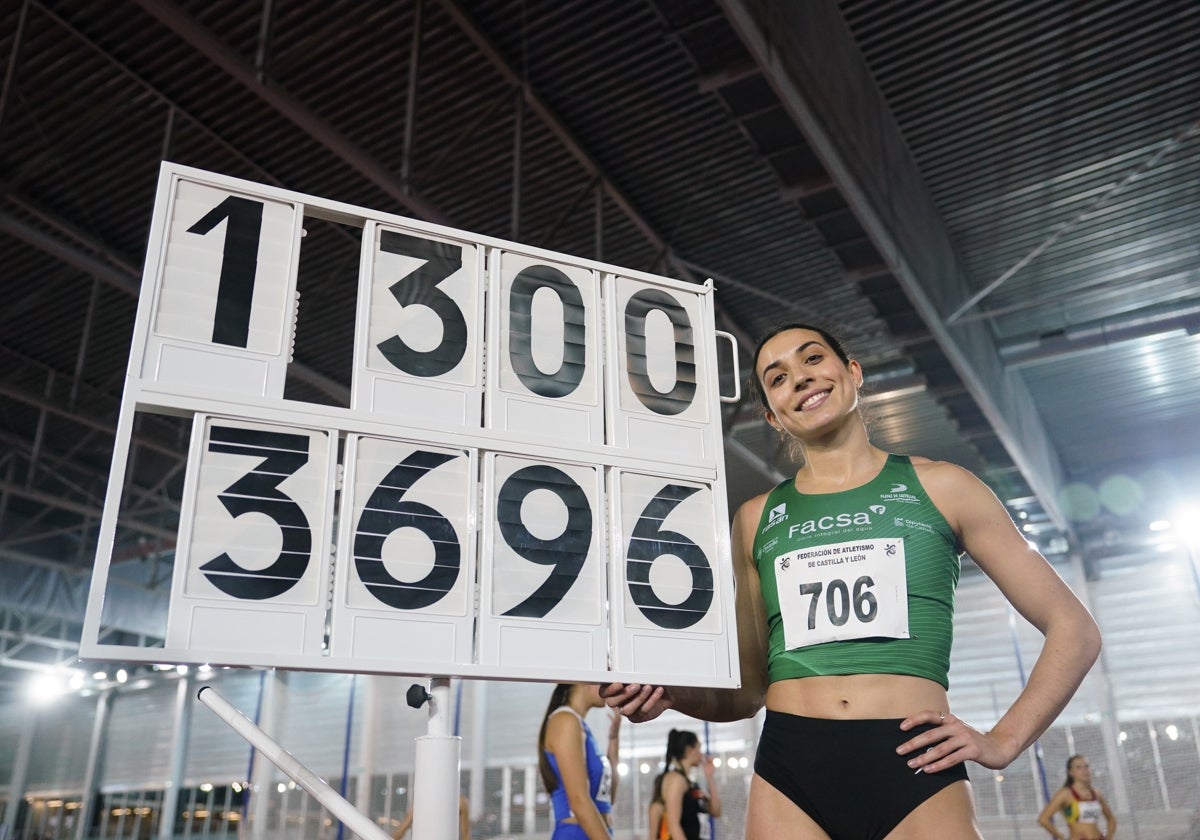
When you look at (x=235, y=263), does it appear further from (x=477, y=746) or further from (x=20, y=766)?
(x=20, y=766)

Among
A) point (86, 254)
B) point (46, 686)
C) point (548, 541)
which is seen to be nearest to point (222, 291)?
point (548, 541)

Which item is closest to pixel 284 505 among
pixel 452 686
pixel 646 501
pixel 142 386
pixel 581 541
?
pixel 142 386

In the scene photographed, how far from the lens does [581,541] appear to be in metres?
1.81

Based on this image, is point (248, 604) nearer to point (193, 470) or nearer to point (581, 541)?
point (193, 470)

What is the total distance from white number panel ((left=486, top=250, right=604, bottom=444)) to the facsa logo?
44 centimetres

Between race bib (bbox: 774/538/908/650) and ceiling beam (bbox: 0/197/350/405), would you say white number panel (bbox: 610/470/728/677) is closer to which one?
race bib (bbox: 774/538/908/650)

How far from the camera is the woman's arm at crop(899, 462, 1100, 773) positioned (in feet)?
5.04

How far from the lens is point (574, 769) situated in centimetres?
409

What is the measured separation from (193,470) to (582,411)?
2.43 ft

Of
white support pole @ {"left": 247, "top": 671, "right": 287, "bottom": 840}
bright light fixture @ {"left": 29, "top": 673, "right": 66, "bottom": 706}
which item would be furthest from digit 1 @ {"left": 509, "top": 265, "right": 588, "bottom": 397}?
bright light fixture @ {"left": 29, "top": 673, "right": 66, "bottom": 706}

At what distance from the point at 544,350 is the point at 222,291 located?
63cm

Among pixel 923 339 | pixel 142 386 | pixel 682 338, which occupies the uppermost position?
pixel 923 339

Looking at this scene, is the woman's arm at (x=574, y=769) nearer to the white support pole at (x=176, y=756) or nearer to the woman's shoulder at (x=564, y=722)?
the woman's shoulder at (x=564, y=722)

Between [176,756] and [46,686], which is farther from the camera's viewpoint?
[46,686]
